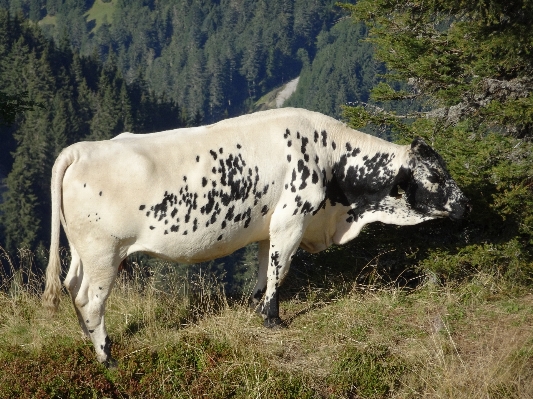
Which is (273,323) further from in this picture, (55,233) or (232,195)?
(55,233)

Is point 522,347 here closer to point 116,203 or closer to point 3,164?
point 116,203

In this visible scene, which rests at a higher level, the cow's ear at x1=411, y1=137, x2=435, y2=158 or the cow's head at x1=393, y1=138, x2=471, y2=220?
the cow's ear at x1=411, y1=137, x2=435, y2=158

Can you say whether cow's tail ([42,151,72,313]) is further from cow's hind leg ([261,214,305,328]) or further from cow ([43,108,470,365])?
cow's hind leg ([261,214,305,328])

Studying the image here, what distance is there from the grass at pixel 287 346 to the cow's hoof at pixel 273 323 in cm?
11

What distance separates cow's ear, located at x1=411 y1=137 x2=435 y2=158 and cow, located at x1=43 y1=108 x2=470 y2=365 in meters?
0.02

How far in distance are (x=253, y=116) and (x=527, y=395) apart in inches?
178

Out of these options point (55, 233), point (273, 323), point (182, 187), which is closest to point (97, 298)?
point (55, 233)

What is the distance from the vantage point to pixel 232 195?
29.2 feet

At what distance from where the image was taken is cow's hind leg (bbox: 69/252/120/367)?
8.12 meters

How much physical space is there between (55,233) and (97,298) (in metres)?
0.85

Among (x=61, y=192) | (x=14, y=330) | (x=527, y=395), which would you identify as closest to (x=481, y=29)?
(x=527, y=395)

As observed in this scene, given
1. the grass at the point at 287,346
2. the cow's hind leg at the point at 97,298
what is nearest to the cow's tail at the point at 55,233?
the cow's hind leg at the point at 97,298

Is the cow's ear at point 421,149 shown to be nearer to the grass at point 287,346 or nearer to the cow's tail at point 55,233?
the grass at point 287,346

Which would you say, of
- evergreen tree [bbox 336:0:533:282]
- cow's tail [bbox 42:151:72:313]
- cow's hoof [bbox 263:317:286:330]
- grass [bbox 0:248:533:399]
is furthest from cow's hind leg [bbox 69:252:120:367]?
evergreen tree [bbox 336:0:533:282]
